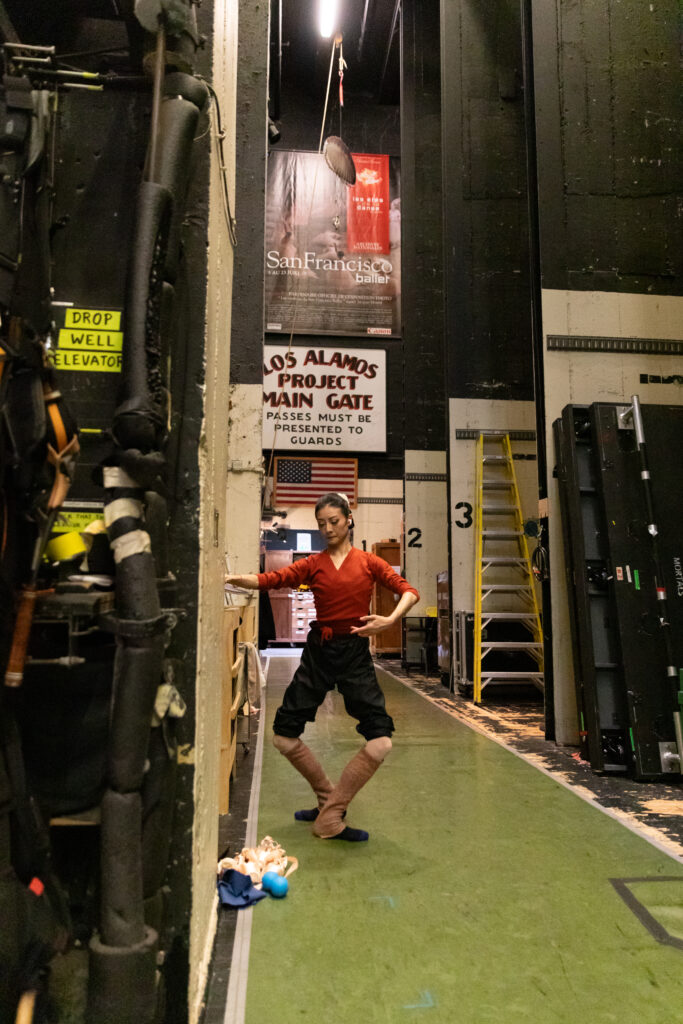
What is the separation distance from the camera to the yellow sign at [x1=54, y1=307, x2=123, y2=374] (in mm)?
1873

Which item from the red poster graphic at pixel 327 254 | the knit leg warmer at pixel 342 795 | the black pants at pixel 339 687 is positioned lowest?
the knit leg warmer at pixel 342 795

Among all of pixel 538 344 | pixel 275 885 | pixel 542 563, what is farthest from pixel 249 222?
pixel 275 885

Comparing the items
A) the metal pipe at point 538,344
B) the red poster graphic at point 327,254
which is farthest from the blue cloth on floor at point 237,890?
the red poster graphic at point 327,254

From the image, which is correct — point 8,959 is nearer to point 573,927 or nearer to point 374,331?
point 573,927

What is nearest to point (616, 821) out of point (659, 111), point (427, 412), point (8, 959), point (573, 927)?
point (573, 927)

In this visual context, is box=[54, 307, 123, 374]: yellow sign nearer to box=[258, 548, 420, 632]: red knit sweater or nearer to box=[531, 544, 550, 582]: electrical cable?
box=[258, 548, 420, 632]: red knit sweater

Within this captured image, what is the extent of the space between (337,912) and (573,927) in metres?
0.90

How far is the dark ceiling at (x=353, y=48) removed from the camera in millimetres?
14422

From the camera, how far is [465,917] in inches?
101

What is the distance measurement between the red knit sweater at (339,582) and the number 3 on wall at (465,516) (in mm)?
4631

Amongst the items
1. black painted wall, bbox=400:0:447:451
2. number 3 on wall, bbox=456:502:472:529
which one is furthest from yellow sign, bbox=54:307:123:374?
black painted wall, bbox=400:0:447:451

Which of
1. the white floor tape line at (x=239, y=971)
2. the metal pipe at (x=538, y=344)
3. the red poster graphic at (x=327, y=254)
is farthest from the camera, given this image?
the red poster graphic at (x=327, y=254)

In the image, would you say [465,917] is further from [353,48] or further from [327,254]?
[353,48]

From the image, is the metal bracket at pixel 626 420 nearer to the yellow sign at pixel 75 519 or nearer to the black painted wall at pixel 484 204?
the black painted wall at pixel 484 204
